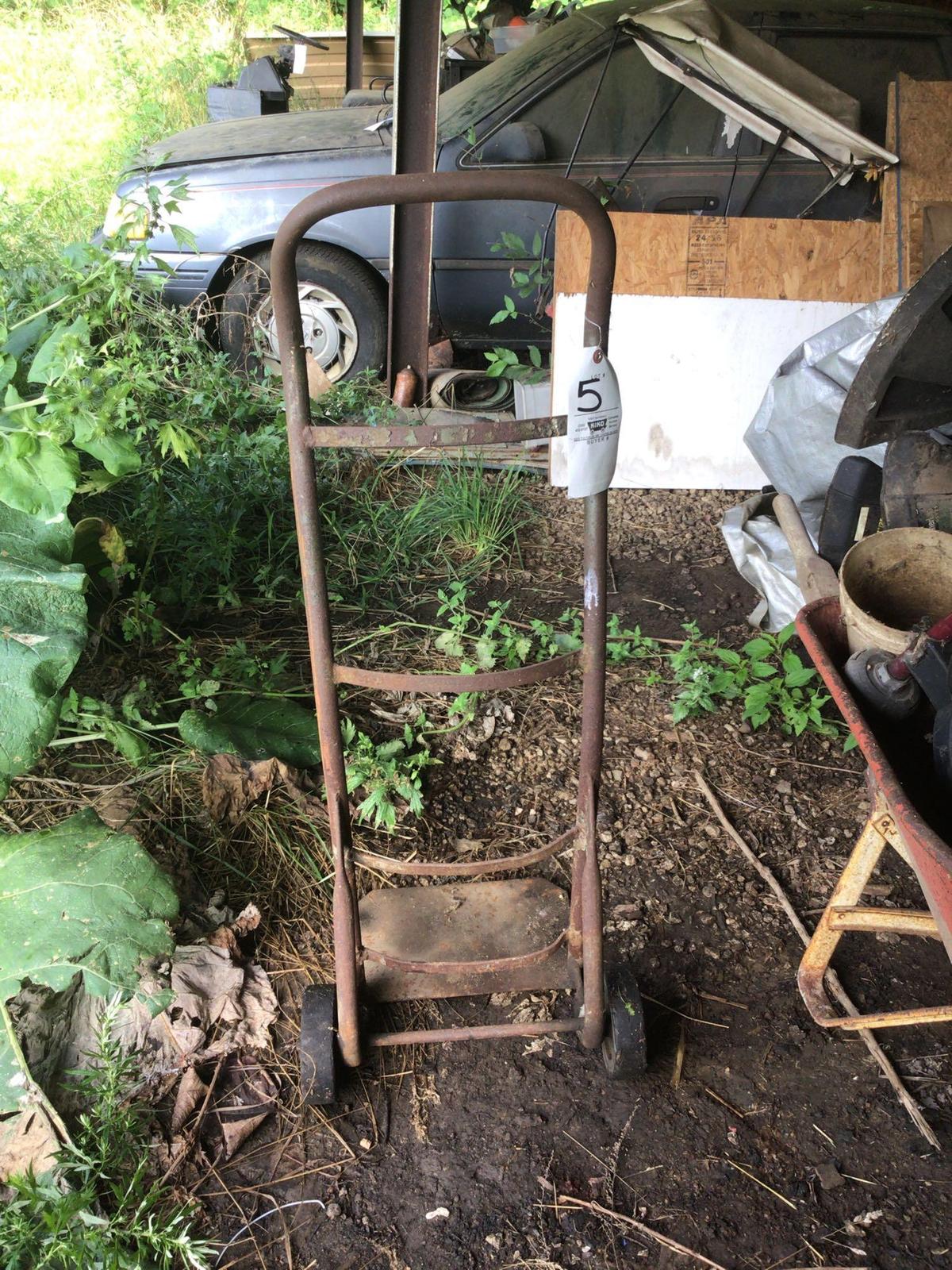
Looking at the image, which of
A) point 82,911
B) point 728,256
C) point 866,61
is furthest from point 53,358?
point 866,61

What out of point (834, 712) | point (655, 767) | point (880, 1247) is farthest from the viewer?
point (834, 712)

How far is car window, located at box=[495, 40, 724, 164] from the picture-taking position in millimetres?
4457

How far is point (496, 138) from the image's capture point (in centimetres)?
446

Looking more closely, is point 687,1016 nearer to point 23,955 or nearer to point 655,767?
point 655,767

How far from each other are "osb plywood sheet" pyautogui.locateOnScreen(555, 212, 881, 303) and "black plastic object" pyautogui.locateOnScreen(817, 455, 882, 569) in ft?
4.98

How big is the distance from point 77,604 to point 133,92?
9.62 metres

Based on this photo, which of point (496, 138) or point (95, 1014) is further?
point (496, 138)

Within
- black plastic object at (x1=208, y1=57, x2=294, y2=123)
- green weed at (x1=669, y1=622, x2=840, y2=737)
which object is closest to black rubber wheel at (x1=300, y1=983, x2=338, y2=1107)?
green weed at (x1=669, y1=622, x2=840, y2=737)

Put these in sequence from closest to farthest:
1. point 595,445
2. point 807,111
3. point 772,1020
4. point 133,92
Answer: point 595,445, point 772,1020, point 807,111, point 133,92

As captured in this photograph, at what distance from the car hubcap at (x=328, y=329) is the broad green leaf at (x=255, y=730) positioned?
2.56 m

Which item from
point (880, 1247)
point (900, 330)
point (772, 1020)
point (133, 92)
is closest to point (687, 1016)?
point (772, 1020)

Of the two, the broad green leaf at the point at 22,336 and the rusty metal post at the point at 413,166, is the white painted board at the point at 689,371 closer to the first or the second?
the rusty metal post at the point at 413,166

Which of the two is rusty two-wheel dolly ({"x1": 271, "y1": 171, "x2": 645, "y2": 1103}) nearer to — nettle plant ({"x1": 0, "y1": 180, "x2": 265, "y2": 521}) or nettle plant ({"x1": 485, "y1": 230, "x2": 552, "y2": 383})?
nettle plant ({"x1": 0, "y1": 180, "x2": 265, "y2": 521})

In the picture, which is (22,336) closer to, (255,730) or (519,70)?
(255,730)
